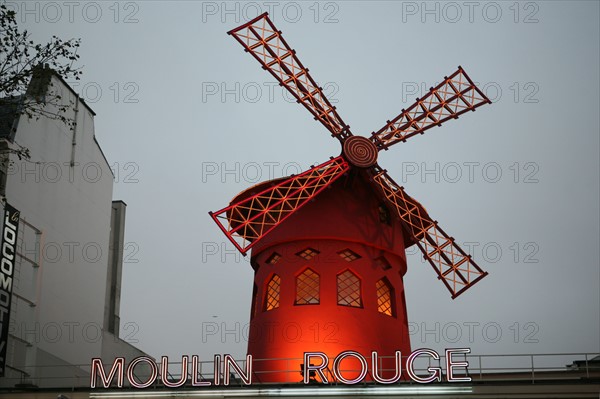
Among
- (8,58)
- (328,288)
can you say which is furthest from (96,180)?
(8,58)

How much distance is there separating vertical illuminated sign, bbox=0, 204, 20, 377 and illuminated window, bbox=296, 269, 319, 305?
Answer: 5037 mm

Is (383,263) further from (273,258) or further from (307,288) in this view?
(273,258)

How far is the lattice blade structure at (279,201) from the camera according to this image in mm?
16453

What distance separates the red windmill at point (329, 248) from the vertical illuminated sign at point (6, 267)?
362 centimetres

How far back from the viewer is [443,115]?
18.4m

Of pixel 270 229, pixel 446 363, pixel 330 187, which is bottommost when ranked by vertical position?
pixel 446 363

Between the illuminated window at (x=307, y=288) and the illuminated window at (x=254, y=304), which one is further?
the illuminated window at (x=254, y=304)

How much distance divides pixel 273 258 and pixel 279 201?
1.41 m

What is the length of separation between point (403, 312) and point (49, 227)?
756cm

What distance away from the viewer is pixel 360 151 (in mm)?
17188

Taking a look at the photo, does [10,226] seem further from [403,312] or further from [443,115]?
[443,115]

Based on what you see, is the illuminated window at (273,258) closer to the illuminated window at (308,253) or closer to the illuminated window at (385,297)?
the illuminated window at (308,253)

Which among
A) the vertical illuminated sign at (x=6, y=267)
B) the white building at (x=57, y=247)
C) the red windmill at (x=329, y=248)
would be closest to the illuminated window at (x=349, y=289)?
the red windmill at (x=329, y=248)

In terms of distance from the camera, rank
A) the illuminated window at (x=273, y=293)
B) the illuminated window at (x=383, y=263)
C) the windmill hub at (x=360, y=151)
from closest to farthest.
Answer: the windmill hub at (x=360, y=151) → the illuminated window at (x=273, y=293) → the illuminated window at (x=383, y=263)
